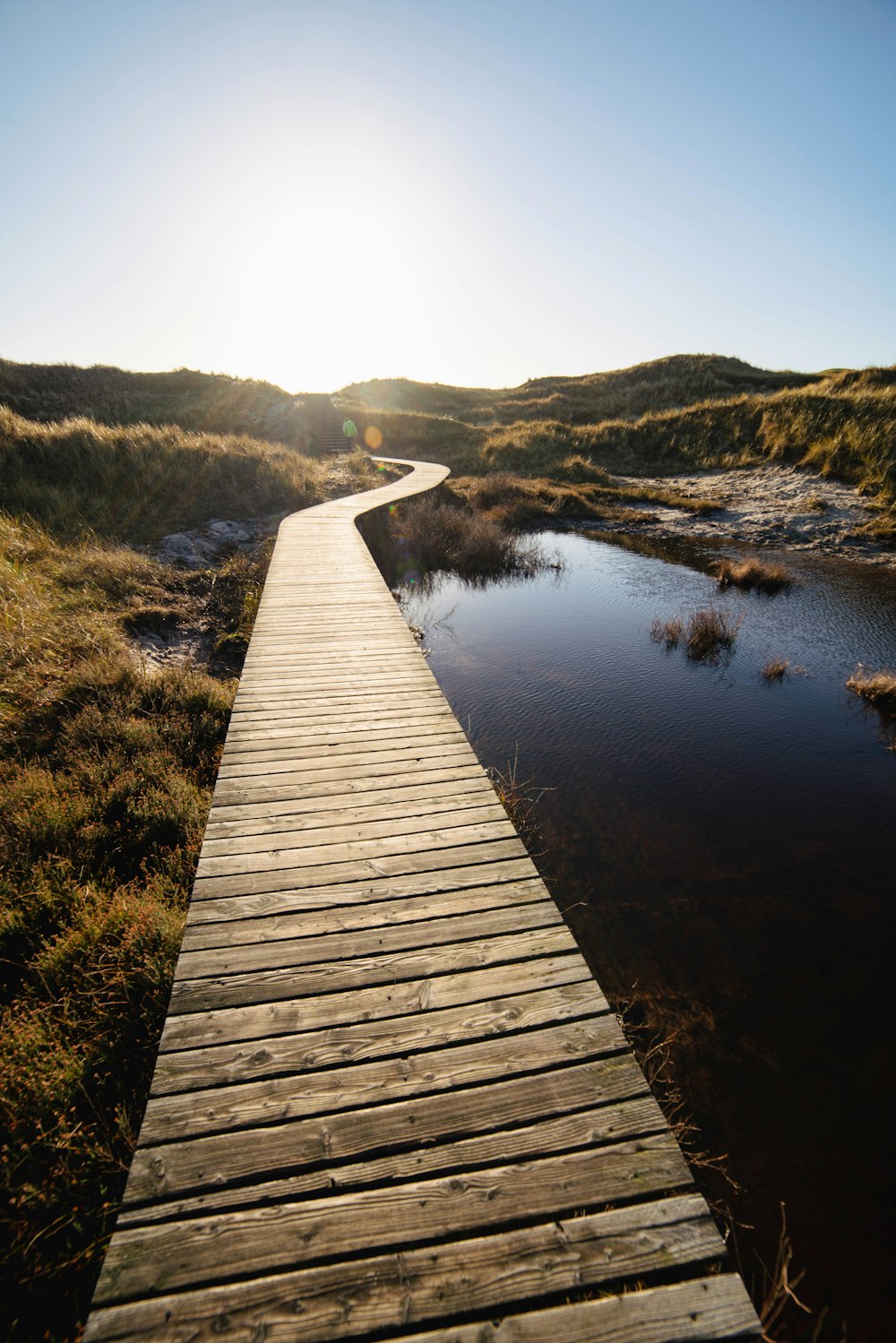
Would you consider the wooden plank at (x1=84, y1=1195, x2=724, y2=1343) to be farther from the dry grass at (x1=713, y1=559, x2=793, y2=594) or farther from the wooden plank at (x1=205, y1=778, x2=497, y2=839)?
the dry grass at (x1=713, y1=559, x2=793, y2=594)

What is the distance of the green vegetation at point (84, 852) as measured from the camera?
7.05ft

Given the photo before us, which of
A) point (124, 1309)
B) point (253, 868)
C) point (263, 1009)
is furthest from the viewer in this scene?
point (253, 868)

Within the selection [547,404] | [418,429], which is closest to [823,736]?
[418,429]

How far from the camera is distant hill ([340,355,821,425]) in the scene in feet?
125

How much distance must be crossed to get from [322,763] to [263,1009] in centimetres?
200

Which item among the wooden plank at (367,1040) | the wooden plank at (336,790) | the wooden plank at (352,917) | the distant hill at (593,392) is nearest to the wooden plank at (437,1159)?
the wooden plank at (367,1040)

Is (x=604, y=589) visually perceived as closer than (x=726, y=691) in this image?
No

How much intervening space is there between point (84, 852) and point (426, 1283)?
3.54 metres

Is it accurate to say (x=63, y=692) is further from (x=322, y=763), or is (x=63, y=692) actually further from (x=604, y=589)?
(x=604, y=589)

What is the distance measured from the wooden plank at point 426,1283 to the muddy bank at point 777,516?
54.6ft

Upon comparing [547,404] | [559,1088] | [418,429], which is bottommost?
[559,1088]

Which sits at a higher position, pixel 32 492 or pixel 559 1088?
pixel 32 492

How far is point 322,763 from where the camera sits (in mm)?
4199

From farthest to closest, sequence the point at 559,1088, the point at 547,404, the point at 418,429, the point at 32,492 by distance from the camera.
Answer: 1. the point at 547,404
2. the point at 418,429
3. the point at 32,492
4. the point at 559,1088
